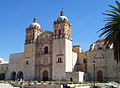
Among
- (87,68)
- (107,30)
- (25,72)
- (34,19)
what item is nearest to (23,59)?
(25,72)

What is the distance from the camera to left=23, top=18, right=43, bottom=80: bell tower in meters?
40.5

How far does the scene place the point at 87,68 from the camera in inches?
1490

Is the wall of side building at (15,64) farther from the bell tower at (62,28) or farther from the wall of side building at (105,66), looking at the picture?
the wall of side building at (105,66)

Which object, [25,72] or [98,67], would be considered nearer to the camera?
[98,67]

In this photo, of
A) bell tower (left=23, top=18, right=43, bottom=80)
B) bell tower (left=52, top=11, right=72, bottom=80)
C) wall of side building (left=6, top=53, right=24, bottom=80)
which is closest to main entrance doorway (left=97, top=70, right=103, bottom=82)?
bell tower (left=52, top=11, right=72, bottom=80)

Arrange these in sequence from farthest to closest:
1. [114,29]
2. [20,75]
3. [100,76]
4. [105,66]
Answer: [20,75] → [100,76] → [105,66] → [114,29]

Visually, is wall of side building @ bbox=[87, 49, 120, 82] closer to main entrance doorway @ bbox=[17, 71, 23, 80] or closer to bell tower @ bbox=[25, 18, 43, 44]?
bell tower @ bbox=[25, 18, 43, 44]

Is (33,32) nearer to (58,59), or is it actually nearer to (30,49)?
(30,49)

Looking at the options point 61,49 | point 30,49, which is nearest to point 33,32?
point 30,49

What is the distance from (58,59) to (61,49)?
2.22 meters

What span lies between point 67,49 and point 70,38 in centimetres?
331

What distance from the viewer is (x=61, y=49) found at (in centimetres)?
3647

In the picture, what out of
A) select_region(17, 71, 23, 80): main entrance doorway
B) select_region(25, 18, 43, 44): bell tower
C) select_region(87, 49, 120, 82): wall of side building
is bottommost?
select_region(17, 71, 23, 80): main entrance doorway

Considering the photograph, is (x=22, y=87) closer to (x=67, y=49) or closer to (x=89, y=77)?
(x=67, y=49)
